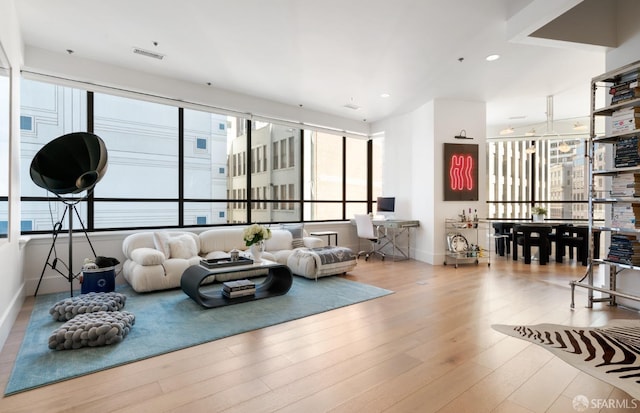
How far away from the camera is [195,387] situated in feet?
6.73

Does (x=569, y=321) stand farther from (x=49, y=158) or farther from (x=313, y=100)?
(x=49, y=158)

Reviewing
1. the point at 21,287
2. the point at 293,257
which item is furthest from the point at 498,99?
the point at 21,287

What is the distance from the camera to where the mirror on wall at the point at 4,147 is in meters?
2.74

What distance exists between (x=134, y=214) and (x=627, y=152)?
645 cm

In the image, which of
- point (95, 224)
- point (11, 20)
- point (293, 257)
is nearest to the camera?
point (11, 20)

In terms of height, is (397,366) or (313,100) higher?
(313,100)

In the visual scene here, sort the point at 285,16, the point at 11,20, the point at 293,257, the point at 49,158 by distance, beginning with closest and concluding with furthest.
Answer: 1. the point at 11,20
2. the point at 285,16
3. the point at 49,158
4. the point at 293,257

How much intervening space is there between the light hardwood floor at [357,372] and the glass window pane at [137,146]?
215 cm

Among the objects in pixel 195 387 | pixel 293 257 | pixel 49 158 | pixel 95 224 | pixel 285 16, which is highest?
pixel 285 16

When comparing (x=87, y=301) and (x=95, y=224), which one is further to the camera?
(x=95, y=224)

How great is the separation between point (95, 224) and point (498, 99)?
23.9ft

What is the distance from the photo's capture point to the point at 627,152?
3312 millimetres

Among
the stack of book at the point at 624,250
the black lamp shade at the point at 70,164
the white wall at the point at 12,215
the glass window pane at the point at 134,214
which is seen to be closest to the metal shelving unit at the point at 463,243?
the stack of book at the point at 624,250

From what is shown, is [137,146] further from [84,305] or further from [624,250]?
[624,250]
